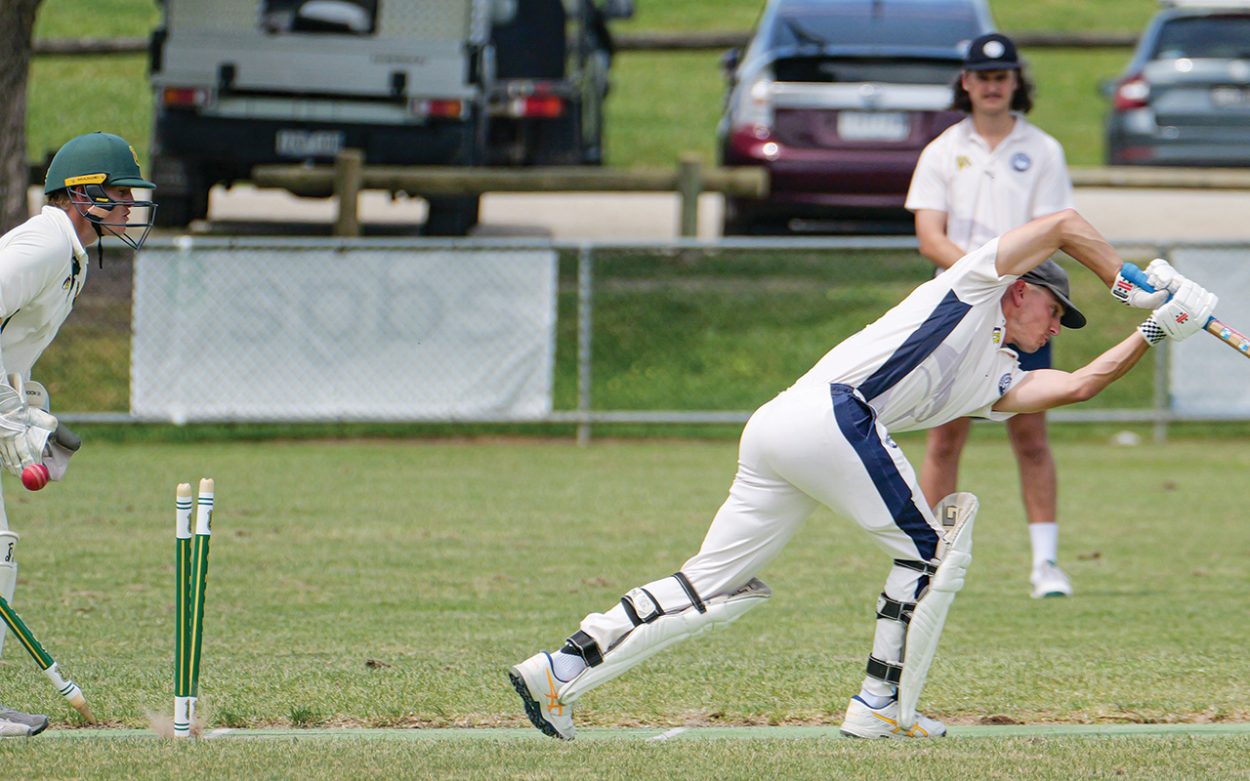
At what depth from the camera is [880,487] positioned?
5.24 m

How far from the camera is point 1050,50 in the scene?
36.1m

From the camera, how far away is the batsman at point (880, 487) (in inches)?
207

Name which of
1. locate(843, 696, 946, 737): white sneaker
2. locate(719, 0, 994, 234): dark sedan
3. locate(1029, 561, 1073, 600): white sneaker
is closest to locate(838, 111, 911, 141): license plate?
locate(719, 0, 994, 234): dark sedan

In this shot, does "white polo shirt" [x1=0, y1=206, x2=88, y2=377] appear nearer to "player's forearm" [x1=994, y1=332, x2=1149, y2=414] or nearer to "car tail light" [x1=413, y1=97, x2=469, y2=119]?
"player's forearm" [x1=994, y1=332, x2=1149, y2=414]

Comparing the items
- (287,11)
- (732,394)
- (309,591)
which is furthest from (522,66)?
(309,591)

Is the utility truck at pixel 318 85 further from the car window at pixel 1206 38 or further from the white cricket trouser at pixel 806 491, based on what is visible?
the white cricket trouser at pixel 806 491

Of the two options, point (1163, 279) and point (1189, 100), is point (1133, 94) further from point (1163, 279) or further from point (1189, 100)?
point (1163, 279)

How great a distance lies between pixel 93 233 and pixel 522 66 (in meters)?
12.5

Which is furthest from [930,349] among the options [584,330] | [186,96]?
[186,96]

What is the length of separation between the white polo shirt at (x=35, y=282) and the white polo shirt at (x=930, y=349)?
7.60 ft

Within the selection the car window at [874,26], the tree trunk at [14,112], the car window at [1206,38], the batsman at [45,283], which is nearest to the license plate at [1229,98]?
the car window at [1206,38]

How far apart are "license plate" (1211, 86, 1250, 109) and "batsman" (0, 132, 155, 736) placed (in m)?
14.2

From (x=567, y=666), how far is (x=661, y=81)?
29934 millimetres

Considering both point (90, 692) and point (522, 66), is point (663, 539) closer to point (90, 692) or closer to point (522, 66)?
point (90, 692)
